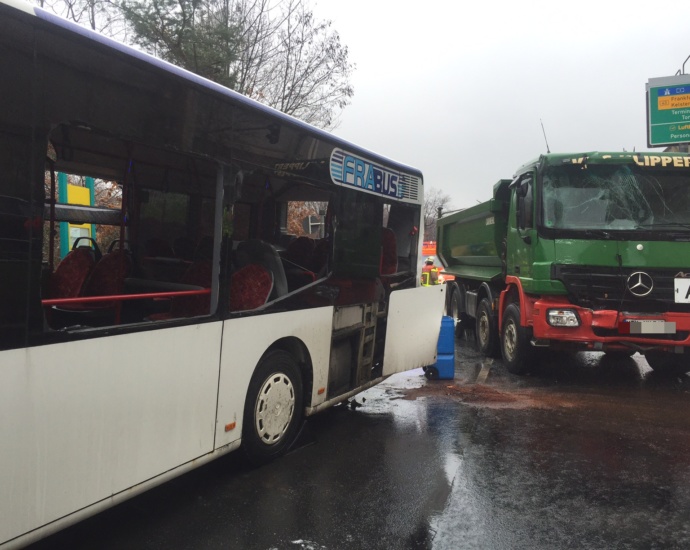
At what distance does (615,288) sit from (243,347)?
509cm

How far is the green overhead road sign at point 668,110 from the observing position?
1925cm

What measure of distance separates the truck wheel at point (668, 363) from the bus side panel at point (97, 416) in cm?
720

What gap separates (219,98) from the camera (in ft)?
12.3

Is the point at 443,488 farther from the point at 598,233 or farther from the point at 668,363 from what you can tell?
the point at 668,363

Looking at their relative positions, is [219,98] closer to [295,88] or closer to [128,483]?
[128,483]

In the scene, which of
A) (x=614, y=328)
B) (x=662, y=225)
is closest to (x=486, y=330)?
(x=614, y=328)

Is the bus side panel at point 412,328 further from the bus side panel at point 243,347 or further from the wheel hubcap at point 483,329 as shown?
the wheel hubcap at point 483,329

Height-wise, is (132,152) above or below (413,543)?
above

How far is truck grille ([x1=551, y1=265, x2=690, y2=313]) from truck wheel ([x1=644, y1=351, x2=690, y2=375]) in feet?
5.19

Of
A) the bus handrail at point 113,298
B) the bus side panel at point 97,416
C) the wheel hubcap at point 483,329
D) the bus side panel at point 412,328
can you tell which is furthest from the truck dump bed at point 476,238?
the bus side panel at point 97,416

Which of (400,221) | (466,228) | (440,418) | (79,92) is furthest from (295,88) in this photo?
(79,92)

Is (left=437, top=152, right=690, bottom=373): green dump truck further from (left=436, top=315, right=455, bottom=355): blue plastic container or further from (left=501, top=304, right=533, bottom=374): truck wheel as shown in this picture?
(left=436, top=315, right=455, bottom=355): blue plastic container

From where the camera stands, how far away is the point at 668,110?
19516 mm

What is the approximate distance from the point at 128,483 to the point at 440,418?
3.69 metres
